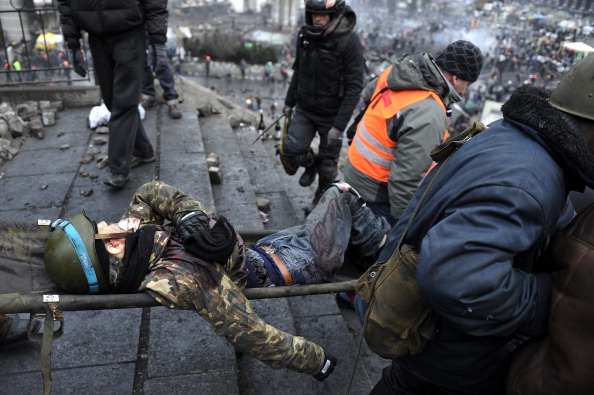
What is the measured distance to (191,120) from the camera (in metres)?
6.10

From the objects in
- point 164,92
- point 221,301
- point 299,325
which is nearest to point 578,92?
point 221,301

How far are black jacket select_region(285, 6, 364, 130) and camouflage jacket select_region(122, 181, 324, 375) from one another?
2513 mm

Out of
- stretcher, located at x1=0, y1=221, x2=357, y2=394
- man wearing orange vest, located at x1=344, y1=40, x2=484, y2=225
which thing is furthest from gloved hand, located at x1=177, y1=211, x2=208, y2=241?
man wearing orange vest, located at x1=344, y1=40, x2=484, y2=225

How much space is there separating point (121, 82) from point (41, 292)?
2.38 m

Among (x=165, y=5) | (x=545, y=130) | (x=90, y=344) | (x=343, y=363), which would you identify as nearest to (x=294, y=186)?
(x=165, y=5)

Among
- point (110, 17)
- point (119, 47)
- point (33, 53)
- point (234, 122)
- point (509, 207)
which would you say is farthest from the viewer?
point (33, 53)

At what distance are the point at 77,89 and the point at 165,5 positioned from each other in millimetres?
2939

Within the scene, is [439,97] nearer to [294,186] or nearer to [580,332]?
[580,332]

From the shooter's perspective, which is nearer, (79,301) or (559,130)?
(559,130)

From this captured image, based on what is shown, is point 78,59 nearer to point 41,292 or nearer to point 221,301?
point 41,292

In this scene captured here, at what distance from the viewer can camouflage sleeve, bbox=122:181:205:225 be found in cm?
280

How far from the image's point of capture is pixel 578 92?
4.64 feet

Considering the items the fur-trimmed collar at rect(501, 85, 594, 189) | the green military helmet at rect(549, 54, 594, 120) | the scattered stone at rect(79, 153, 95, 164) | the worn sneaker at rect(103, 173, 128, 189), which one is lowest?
the scattered stone at rect(79, 153, 95, 164)

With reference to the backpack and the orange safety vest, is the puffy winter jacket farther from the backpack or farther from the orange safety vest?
the orange safety vest
